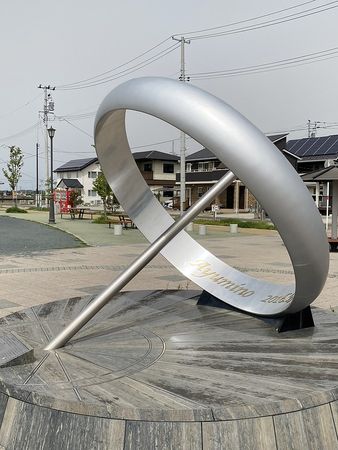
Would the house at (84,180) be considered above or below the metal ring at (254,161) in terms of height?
above

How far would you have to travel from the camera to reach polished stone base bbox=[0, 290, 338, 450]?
364 centimetres

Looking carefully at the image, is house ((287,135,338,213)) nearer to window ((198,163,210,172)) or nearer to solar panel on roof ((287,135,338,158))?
solar panel on roof ((287,135,338,158))

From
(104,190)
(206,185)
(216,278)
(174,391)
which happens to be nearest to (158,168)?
(206,185)

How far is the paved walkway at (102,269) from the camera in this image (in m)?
9.68

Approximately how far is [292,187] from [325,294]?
20.1 feet

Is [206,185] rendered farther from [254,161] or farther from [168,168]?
[254,161]

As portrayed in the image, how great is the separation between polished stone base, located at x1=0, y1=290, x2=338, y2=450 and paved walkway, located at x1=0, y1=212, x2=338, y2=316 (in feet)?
12.3

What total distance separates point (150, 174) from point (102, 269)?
4342 cm

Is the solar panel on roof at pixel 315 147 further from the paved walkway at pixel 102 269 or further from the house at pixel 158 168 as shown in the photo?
the paved walkway at pixel 102 269

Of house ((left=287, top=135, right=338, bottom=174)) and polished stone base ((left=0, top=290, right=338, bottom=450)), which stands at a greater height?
house ((left=287, top=135, right=338, bottom=174))

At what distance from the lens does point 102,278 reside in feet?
37.1

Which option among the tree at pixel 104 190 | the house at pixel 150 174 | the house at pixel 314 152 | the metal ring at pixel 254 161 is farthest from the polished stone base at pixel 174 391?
the house at pixel 150 174

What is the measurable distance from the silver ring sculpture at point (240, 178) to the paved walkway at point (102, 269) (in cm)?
337

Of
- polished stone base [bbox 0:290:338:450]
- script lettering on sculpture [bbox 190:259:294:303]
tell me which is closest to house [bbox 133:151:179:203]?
script lettering on sculpture [bbox 190:259:294:303]
